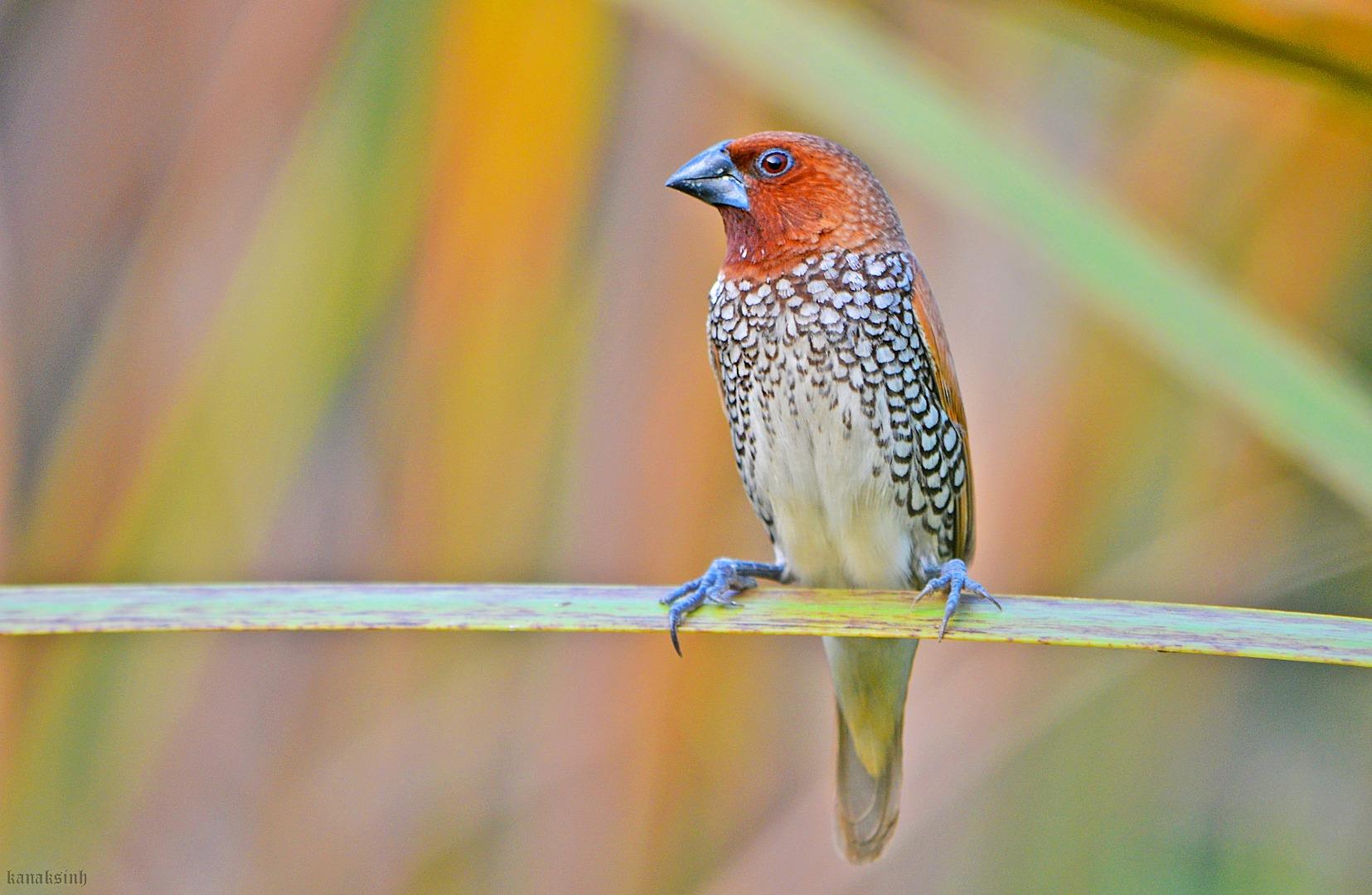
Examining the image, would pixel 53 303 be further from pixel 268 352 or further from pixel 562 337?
pixel 562 337

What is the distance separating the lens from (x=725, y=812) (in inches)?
80.7

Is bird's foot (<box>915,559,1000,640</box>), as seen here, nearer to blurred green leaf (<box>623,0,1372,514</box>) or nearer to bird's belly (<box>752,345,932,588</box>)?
bird's belly (<box>752,345,932,588</box>)

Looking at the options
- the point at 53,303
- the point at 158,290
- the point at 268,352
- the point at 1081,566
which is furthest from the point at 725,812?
the point at 53,303

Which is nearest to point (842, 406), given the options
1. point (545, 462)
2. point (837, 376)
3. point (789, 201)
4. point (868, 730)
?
point (837, 376)

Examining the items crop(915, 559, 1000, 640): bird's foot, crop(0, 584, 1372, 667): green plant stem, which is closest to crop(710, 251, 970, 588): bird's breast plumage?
crop(915, 559, 1000, 640): bird's foot

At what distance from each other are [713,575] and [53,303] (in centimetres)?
112

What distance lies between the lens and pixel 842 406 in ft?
Answer: 5.67

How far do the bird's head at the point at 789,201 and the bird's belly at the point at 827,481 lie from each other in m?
0.18

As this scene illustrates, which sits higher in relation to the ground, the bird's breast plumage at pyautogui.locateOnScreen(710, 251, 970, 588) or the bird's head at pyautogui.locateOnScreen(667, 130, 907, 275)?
the bird's head at pyautogui.locateOnScreen(667, 130, 907, 275)

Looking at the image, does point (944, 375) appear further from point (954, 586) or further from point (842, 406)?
point (954, 586)

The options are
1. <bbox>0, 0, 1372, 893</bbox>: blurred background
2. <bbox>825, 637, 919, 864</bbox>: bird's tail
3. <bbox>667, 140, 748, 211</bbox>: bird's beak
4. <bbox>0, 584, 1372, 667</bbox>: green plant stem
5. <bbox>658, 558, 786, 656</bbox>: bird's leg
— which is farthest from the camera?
<bbox>825, 637, 919, 864</bbox>: bird's tail

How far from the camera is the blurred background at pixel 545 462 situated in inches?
60.2

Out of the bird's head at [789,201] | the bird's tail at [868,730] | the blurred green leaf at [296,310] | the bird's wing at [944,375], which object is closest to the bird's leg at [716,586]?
the bird's tail at [868,730]

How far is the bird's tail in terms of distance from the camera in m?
1.88
